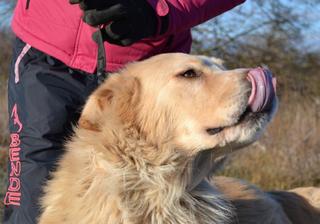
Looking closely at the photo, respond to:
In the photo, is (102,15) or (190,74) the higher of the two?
(102,15)

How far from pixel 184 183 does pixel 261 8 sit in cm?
962

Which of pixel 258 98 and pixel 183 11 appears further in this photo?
pixel 183 11

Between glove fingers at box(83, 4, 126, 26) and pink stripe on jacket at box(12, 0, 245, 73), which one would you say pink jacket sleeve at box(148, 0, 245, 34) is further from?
glove fingers at box(83, 4, 126, 26)

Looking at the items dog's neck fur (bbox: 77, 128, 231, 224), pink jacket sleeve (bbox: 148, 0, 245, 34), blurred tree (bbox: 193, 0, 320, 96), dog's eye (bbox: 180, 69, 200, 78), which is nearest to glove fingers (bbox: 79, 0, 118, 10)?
pink jacket sleeve (bbox: 148, 0, 245, 34)

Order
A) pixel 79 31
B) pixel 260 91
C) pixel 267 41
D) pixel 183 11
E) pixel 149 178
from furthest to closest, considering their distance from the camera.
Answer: pixel 267 41
pixel 79 31
pixel 183 11
pixel 149 178
pixel 260 91

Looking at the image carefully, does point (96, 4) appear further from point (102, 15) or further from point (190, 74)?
point (190, 74)

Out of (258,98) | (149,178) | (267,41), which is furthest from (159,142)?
(267,41)

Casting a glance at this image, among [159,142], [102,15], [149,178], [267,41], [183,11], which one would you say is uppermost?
[102,15]

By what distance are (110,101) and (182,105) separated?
352mm

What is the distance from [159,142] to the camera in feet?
10.4

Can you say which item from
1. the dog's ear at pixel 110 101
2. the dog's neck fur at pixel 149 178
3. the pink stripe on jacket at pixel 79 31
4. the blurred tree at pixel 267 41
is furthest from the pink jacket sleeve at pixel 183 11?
the blurred tree at pixel 267 41

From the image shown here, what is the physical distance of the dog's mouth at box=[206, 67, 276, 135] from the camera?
3.03m

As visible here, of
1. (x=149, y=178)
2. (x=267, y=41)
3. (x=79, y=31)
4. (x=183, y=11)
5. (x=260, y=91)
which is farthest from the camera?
(x=267, y=41)

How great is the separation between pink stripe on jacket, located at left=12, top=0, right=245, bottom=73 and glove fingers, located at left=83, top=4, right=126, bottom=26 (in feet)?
0.81
